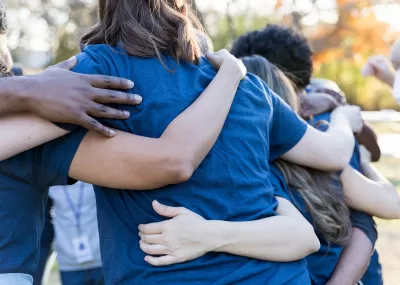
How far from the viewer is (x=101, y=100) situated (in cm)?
172

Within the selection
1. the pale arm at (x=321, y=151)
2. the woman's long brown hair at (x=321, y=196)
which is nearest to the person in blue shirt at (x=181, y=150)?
the pale arm at (x=321, y=151)

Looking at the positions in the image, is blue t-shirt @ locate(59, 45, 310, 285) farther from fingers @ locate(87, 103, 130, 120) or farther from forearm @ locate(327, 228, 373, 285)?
forearm @ locate(327, 228, 373, 285)

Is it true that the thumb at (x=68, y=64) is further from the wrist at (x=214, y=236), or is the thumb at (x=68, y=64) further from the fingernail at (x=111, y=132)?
the wrist at (x=214, y=236)

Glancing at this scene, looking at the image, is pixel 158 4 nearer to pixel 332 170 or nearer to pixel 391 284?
pixel 332 170

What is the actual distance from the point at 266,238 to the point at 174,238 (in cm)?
27

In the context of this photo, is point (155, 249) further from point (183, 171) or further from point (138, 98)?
point (138, 98)

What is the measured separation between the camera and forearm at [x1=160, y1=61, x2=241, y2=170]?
68.9 inches

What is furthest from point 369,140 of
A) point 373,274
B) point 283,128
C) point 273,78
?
point 283,128

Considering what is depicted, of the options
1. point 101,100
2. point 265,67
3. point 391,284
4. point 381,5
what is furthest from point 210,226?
point 381,5

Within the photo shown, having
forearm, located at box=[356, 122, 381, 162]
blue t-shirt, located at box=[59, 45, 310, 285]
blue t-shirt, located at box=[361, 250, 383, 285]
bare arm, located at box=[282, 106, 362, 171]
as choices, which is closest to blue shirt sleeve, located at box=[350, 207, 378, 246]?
blue t-shirt, located at box=[361, 250, 383, 285]

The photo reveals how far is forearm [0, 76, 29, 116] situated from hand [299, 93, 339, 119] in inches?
54.6

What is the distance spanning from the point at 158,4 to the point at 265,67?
0.84 meters

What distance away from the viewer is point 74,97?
66.0 inches

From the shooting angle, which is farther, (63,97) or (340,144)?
(340,144)
